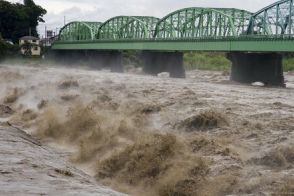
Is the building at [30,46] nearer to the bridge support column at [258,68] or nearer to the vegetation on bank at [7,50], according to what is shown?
the vegetation on bank at [7,50]

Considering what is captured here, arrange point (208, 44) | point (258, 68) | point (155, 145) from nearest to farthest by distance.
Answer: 1. point (155, 145)
2. point (258, 68)
3. point (208, 44)

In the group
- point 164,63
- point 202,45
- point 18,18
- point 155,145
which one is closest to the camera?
point 155,145

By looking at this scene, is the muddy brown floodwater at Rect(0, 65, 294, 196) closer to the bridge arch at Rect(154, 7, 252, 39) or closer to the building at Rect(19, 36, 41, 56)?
the bridge arch at Rect(154, 7, 252, 39)

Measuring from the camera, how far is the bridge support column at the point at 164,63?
3100 inches

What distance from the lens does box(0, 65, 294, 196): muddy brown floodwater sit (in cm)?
1706

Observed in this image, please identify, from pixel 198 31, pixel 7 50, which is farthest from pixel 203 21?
pixel 7 50

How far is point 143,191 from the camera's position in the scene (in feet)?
61.6

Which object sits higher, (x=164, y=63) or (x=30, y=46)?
(x=30, y=46)

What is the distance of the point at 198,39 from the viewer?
224ft

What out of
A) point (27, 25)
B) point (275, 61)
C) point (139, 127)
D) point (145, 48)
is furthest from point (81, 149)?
point (27, 25)

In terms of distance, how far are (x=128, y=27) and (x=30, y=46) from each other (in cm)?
2280

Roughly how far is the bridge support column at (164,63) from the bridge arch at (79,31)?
135 feet

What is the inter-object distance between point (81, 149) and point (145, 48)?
195 feet

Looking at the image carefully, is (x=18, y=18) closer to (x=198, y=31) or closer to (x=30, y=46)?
(x=30, y=46)
